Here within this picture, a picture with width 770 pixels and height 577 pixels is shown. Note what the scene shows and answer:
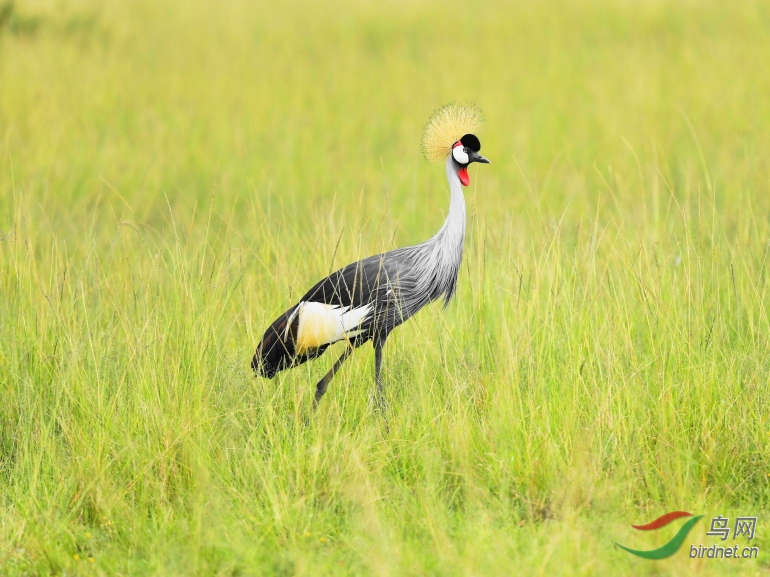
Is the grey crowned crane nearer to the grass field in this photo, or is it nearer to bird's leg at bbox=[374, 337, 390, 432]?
bird's leg at bbox=[374, 337, 390, 432]

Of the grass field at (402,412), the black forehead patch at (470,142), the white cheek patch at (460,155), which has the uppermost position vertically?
the black forehead patch at (470,142)

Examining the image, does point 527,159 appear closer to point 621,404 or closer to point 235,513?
point 621,404

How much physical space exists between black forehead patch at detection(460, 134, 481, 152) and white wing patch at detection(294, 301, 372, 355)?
79cm

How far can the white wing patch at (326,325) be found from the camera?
3.96 metres

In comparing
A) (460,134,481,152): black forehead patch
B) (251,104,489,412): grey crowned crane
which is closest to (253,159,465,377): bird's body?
(251,104,489,412): grey crowned crane

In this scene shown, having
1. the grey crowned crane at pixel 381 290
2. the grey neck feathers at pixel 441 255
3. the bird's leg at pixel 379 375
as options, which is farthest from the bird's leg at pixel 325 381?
the grey neck feathers at pixel 441 255

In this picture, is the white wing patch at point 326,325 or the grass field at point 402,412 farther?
the white wing patch at point 326,325

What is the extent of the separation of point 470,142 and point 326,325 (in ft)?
3.20

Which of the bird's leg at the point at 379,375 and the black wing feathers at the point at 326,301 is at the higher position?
the black wing feathers at the point at 326,301

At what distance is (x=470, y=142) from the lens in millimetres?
3943

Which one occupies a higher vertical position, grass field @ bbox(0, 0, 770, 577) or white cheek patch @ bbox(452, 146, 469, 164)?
white cheek patch @ bbox(452, 146, 469, 164)

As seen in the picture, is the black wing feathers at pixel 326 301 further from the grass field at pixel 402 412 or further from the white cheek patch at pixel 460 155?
the white cheek patch at pixel 460 155

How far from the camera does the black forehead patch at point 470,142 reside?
12.9ft

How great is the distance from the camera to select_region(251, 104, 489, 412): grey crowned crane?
395 cm
